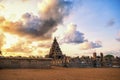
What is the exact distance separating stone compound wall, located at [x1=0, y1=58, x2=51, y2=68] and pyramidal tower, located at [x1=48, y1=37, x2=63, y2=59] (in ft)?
75.9

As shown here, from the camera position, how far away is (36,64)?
47344 mm

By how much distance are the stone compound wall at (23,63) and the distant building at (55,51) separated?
2313 centimetres

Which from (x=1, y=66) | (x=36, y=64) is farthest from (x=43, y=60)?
(x=1, y=66)

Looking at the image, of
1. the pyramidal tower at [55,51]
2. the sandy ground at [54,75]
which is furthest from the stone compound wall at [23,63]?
the pyramidal tower at [55,51]

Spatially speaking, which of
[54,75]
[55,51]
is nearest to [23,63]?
[54,75]

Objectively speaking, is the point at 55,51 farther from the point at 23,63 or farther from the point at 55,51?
the point at 23,63

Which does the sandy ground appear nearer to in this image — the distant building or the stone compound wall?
the stone compound wall

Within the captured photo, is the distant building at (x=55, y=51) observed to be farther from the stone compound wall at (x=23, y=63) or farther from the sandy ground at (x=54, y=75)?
the sandy ground at (x=54, y=75)

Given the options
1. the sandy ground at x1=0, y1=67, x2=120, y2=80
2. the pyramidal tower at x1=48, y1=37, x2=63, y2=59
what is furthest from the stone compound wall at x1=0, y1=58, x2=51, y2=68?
the pyramidal tower at x1=48, y1=37, x2=63, y2=59

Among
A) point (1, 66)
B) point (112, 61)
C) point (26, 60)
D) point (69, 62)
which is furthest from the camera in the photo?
point (112, 61)

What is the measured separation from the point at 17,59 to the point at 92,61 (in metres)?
33.7

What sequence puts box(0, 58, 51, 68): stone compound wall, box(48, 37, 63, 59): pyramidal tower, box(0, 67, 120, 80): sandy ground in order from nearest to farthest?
1. box(0, 67, 120, 80): sandy ground
2. box(0, 58, 51, 68): stone compound wall
3. box(48, 37, 63, 59): pyramidal tower

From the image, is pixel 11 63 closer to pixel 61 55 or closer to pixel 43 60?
pixel 43 60

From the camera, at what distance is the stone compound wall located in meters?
43.8
